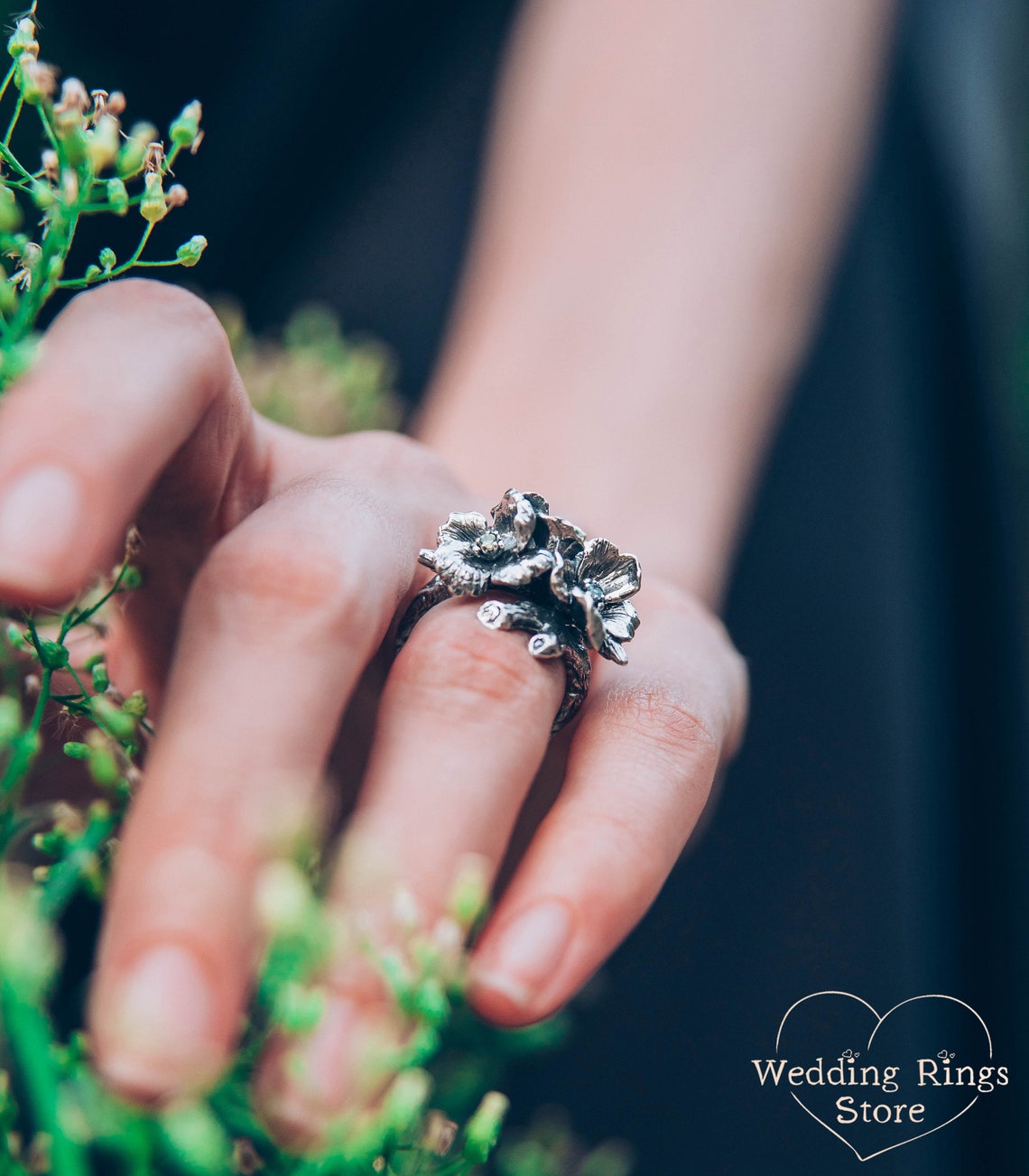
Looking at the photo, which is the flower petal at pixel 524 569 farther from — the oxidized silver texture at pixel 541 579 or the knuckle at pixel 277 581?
the knuckle at pixel 277 581

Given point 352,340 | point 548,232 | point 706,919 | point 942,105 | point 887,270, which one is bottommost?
point 706,919

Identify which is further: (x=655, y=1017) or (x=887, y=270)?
(x=887, y=270)

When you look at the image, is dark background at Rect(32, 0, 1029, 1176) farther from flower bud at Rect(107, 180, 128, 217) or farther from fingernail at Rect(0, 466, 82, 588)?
fingernail at Rect(0, 466, 82, 588)

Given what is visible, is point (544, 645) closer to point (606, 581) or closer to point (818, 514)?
point (606, 581)

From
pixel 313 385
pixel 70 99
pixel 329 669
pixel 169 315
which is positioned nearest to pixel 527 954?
pixel 329 669

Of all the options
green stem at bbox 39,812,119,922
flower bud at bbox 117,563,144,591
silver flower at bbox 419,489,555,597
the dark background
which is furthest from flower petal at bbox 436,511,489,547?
the dark background

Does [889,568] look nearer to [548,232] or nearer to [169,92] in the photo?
[548,232]

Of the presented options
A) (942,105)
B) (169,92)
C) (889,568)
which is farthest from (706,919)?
(942,105)
